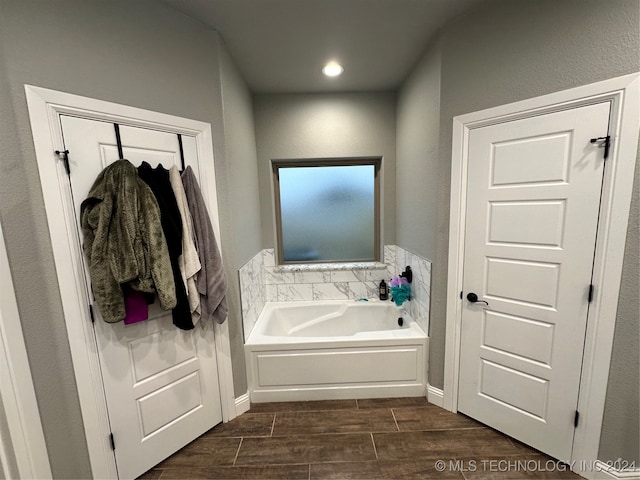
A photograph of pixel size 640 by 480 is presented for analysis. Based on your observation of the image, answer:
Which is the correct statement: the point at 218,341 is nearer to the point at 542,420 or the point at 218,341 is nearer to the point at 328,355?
the point at 328,355

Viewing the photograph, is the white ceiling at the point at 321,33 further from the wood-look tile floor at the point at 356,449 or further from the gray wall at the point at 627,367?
the wood-look tile floor at the point at 356,449

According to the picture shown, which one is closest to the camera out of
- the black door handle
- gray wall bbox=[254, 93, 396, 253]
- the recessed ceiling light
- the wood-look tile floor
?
the wood-look tile floor

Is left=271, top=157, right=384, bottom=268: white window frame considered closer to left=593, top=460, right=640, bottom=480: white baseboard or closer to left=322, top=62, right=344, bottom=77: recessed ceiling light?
left=322, top=62, right=344, bottom=77: recessed ceiling light

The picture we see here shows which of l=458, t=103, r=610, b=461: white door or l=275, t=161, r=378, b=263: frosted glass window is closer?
l=458, t=103, r=610, b=461: white door

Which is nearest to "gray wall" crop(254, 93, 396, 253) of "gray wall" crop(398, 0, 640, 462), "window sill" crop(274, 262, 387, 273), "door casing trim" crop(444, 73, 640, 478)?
"gray wall" crop(398, 0, 640, 462)

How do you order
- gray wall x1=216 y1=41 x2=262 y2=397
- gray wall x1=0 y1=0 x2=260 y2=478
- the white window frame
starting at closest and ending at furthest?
gray wall x1=0 y1=0 x2=260 y2=478, gray wall x1=216 y1=41 x2=262 y2=397, the white window frame

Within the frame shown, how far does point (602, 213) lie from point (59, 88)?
2.65 meters

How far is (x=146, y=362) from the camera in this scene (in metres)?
1.49

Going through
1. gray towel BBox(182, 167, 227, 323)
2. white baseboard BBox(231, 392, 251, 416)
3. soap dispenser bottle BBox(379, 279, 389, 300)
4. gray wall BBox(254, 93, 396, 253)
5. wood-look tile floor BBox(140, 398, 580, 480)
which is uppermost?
gray wall BBox(254, 93, 396, 253)

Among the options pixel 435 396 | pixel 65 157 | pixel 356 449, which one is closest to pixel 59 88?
pixel 65 157

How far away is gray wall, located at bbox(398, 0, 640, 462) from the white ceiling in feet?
0.78

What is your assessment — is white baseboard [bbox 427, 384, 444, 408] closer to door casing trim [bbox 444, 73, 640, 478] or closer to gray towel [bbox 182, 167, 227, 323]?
door casing trim [bbox 444, 73, 640, 478]

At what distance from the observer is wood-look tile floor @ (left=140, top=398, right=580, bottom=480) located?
1.49 m

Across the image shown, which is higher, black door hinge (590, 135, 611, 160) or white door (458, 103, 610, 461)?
black door hinge (590, 135, 611, 160)
